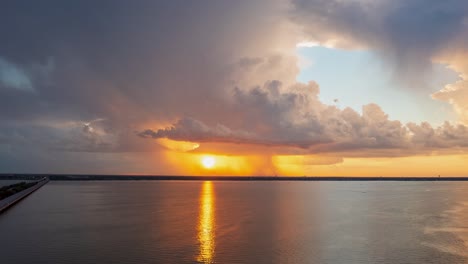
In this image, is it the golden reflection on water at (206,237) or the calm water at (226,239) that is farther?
the calm water at (226,239)

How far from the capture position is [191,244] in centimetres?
4206

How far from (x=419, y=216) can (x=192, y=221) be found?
135 ft

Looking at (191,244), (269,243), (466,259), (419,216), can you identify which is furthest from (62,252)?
(419,216)

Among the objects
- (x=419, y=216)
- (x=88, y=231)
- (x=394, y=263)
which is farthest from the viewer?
(x=419, y=216)

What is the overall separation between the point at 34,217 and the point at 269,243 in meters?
40.8

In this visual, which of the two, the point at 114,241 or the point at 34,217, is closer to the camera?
the point at 114,241

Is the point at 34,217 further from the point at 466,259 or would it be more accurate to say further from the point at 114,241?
the point at 466,259

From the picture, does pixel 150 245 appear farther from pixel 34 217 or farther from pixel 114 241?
pixel 34 217

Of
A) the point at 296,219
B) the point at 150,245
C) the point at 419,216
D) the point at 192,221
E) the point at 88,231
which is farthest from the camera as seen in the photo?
the point at 419,216

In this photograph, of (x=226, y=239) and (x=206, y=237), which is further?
(x=206, y=237)

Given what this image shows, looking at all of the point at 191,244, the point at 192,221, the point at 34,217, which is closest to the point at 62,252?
the point at 191,244

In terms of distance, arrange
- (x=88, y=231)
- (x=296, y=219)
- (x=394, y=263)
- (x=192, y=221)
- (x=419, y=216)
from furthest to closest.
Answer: (x=419, y=216) → (x=296, y=219) → (x=192, y=221) → (x=88, y=231) → (x=394, y=263)

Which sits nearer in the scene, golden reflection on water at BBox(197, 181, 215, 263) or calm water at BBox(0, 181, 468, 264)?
golden reflection on water at BBox(197, 181, 215, 263)

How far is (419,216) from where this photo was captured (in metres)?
72.9
